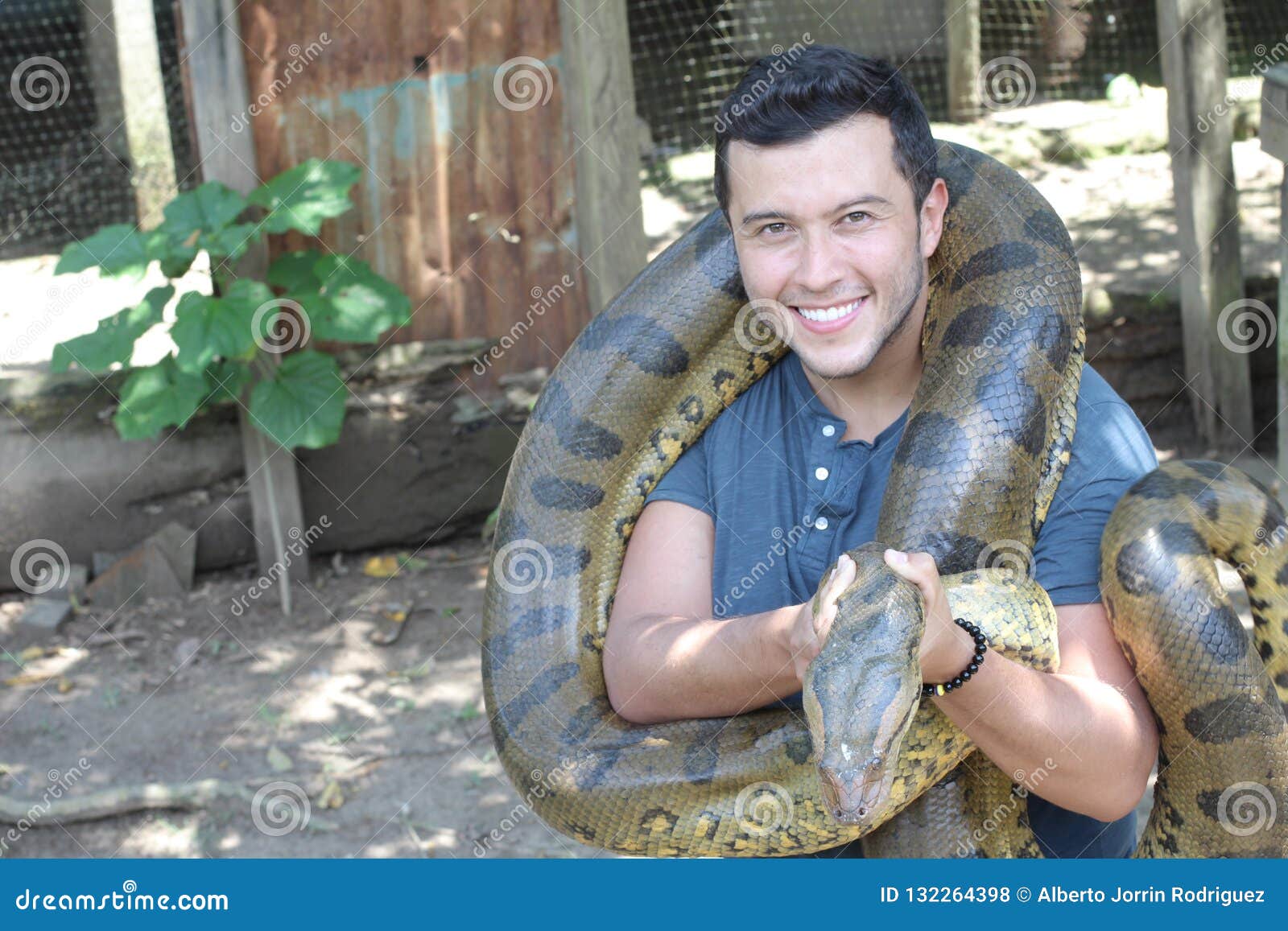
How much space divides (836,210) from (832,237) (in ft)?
0.16

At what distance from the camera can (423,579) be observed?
21.5ft

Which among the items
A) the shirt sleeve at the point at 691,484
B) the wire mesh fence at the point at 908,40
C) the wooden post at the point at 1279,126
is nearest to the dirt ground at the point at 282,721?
the shirt sleeve at the point at 691,484

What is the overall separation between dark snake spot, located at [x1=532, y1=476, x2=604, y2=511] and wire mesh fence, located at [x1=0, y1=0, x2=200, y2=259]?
4.21m

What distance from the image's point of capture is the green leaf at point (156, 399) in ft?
18.9

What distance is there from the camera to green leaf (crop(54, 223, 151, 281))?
5637mm

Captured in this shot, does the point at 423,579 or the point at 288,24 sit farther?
the point at 423,579

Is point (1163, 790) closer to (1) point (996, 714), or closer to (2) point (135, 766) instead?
(1) point (996, 714)

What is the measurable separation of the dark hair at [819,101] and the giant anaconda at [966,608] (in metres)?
0.48

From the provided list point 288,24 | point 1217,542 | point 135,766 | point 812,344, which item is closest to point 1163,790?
point 1217,542

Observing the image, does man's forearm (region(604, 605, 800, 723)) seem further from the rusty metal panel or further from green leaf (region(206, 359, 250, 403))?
the rusty metal panel

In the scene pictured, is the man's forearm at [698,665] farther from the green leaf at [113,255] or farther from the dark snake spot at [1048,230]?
the green leaf at [113,255]

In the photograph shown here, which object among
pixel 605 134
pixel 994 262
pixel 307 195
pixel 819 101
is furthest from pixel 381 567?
pixel 819 101

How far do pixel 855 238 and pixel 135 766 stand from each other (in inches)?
158

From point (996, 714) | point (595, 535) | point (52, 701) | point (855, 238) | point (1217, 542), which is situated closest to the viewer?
point (996, 714)
